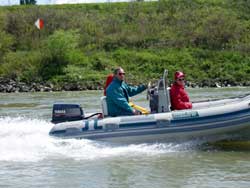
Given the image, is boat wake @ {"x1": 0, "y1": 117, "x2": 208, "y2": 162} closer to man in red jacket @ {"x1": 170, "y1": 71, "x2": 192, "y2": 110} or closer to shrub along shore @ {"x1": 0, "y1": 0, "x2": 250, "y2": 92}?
man in red jacket @ {"x1": 170, "y1": 71, "x2": 192, "y2": 110}

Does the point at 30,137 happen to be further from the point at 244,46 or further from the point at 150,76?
the point at 244,46

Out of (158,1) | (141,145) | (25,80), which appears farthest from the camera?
(158,1)

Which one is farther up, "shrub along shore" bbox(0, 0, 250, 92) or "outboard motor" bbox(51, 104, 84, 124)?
"shrub along shore" bbox(0, 0, 250, 92)

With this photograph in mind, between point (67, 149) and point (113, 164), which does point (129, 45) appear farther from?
point (113, 164)

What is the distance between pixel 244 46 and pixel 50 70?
12.8 metres

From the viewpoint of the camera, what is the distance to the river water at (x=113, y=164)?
664cm

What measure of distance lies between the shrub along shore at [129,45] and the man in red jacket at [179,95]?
19.8 m

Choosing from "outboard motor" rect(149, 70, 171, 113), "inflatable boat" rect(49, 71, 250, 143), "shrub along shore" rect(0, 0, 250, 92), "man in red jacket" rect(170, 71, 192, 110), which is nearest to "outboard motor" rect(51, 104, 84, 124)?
"inflatable boat" rect(49, 71, 250, 143)

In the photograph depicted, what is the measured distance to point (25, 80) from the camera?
31.4 metres

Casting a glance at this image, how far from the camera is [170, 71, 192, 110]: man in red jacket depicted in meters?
8.81

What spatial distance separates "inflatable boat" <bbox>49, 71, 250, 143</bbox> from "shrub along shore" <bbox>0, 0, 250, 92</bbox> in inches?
786

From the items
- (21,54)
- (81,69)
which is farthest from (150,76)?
(21,54)

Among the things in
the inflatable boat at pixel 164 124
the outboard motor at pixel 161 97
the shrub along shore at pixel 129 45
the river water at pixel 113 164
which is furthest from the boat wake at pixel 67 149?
the shrub along shore at pixel 129 45

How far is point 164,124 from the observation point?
8.51 meters
